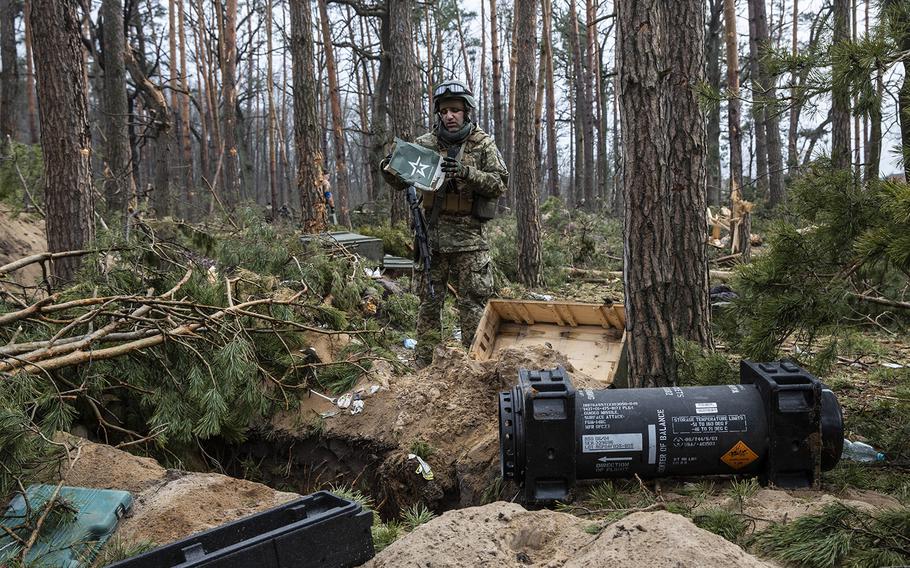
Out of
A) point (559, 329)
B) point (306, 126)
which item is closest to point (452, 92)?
point (559, 329)

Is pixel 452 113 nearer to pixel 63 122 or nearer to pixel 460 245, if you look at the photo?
pixel 460 245

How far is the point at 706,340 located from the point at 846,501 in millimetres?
1441

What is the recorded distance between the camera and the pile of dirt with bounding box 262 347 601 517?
12.1 feet

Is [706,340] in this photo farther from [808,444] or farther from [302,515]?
[302,515]

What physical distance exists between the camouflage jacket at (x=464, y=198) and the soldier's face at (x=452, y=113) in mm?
145

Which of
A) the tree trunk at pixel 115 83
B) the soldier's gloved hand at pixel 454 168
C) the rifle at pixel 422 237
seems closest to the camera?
the soldier's gloved hand at pixel 454 168

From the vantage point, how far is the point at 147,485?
317cm

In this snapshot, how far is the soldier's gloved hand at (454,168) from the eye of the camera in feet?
16.8

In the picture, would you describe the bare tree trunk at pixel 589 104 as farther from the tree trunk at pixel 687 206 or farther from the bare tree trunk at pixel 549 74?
the tree trunk at pixel 687 206

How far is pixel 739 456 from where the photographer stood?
2938 mm

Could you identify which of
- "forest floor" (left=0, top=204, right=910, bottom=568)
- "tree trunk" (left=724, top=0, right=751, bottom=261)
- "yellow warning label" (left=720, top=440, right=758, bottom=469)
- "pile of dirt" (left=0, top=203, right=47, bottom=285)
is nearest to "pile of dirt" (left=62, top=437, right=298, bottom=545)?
"forest floor" (left=0, top=204, right=910, bottom=568)

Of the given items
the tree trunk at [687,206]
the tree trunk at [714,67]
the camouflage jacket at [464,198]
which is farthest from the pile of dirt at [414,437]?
the tree trunk at [714,67]

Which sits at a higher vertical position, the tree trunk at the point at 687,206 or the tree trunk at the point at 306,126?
the tree trunk at the point at 306,126

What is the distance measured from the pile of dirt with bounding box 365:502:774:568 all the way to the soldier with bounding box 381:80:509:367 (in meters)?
2.99
